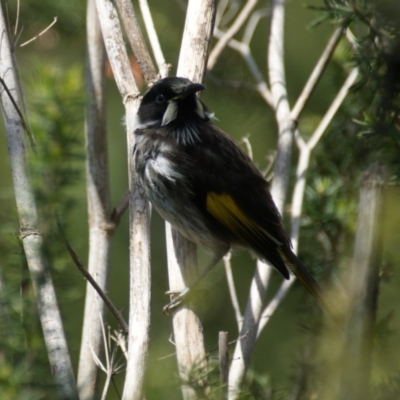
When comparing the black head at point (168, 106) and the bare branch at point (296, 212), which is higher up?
the black head at point (168, 106)

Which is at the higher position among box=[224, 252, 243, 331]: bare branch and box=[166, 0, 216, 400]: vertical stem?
box=[166, 0, 216, 400]: vertical stem

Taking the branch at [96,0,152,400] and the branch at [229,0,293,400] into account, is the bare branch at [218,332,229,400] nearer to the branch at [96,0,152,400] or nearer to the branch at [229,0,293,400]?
the branch at [96,0,152,400]

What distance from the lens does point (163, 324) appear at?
4.95 meters

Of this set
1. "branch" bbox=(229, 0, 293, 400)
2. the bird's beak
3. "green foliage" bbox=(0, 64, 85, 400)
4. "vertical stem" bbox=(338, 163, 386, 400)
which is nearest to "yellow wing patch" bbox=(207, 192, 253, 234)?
"branch" bbox=(229, 0, 293, 400)

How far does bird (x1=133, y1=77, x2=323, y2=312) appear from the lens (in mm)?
3473

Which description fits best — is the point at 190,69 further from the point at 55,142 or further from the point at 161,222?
the point at 161,222

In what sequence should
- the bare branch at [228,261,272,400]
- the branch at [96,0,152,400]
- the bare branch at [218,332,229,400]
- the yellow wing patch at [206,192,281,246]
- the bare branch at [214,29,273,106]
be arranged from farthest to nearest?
the bare branch at [214,29,273,106]
the yellow wing patch at [206,192,281,246]
the bare branch at [228,261,272,400]
the branch at [96,0,152,400]
the bare branch at [218,332,229,400]

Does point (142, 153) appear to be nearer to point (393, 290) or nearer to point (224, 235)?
point (224, 235)

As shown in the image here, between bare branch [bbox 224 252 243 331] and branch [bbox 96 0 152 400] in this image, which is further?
bare branch [bbox 224 252 243 331]

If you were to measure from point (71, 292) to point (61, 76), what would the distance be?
33.0 inches

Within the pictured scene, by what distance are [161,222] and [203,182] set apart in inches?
81.5

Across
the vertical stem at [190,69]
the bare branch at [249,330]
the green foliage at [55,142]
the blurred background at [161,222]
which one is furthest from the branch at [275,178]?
the green foliage at [55,142]

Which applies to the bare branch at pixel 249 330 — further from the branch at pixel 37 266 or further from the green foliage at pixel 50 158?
the green foliage at pixel 50 158

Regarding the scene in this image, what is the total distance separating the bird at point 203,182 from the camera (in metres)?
3.47
